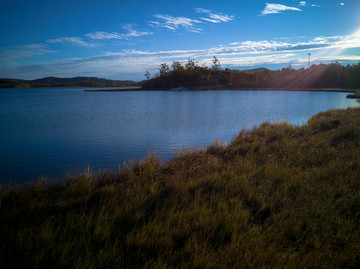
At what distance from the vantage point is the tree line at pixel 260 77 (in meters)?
87.7

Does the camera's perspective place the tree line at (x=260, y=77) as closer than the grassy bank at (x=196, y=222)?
No

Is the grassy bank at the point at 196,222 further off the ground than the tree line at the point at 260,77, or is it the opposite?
the tree line at the point at 260,77

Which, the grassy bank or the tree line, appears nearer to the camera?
the grassy bank

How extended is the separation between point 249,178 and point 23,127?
18471 mm

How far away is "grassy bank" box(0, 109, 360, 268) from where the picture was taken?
299cm

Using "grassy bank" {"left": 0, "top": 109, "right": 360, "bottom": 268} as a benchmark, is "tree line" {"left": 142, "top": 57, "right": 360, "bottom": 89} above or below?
above

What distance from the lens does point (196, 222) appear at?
3.76 m

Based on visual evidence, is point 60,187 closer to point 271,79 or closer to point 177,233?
point 177,233

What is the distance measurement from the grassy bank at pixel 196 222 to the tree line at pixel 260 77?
102 metres

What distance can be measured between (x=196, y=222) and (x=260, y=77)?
118 metres

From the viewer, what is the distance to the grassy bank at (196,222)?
2.99 metres

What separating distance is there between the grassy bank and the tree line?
102 meters

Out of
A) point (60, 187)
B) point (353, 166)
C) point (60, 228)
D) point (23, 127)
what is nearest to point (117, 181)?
point (60, 187)

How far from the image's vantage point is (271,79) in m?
107
